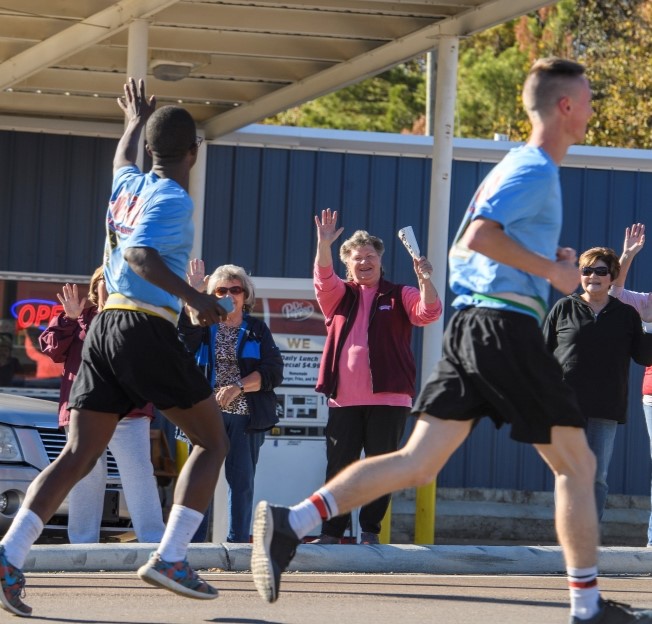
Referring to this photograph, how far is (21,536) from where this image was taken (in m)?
5.68

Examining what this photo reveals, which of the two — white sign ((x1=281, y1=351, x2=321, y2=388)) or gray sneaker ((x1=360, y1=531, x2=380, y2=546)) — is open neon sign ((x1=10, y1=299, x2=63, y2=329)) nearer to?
white sign ((x1=281, y1=351, x2=321, y2=388))

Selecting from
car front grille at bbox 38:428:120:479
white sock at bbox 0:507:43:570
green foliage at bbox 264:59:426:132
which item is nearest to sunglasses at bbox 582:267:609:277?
car front grille at bbox 38:428:120:479

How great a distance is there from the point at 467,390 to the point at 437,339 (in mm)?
5651

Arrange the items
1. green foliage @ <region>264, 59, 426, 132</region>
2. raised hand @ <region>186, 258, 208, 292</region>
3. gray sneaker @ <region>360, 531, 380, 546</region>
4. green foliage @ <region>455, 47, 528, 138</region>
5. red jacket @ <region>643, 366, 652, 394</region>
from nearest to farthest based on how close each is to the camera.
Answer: raised hand @ <region>186, 258, 208, 292</region> → gray sneaker @ <region>360, 531, 380, 546</region> → red jacket @ <region>643, 366, 652, 394</region> → green foliage @ <region>455, 47, 528, 138</region> → green foliage @ <region>264, 59, 426, 132</region>

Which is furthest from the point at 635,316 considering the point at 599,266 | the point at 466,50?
the point at 466,50

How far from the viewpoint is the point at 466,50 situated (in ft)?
134

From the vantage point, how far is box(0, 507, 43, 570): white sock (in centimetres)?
564

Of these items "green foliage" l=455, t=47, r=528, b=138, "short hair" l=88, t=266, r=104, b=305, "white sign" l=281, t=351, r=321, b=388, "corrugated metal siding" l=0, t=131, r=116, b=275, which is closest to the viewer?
"short hair" l=88, t=266, r=104, b=305

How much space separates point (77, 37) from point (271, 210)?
3.37m

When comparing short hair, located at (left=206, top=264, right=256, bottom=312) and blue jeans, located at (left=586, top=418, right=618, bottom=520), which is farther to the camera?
short hair, located at (left=206, top=264, right=256, bottom=312)

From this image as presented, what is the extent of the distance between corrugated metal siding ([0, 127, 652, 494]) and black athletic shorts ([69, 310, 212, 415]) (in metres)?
7.46

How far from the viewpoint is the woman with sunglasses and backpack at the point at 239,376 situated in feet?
30.4

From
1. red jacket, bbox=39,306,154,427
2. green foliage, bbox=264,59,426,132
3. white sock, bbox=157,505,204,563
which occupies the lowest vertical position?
white sock, bbox=157,505,204,563

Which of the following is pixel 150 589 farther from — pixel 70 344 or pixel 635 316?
pixel 635 316
